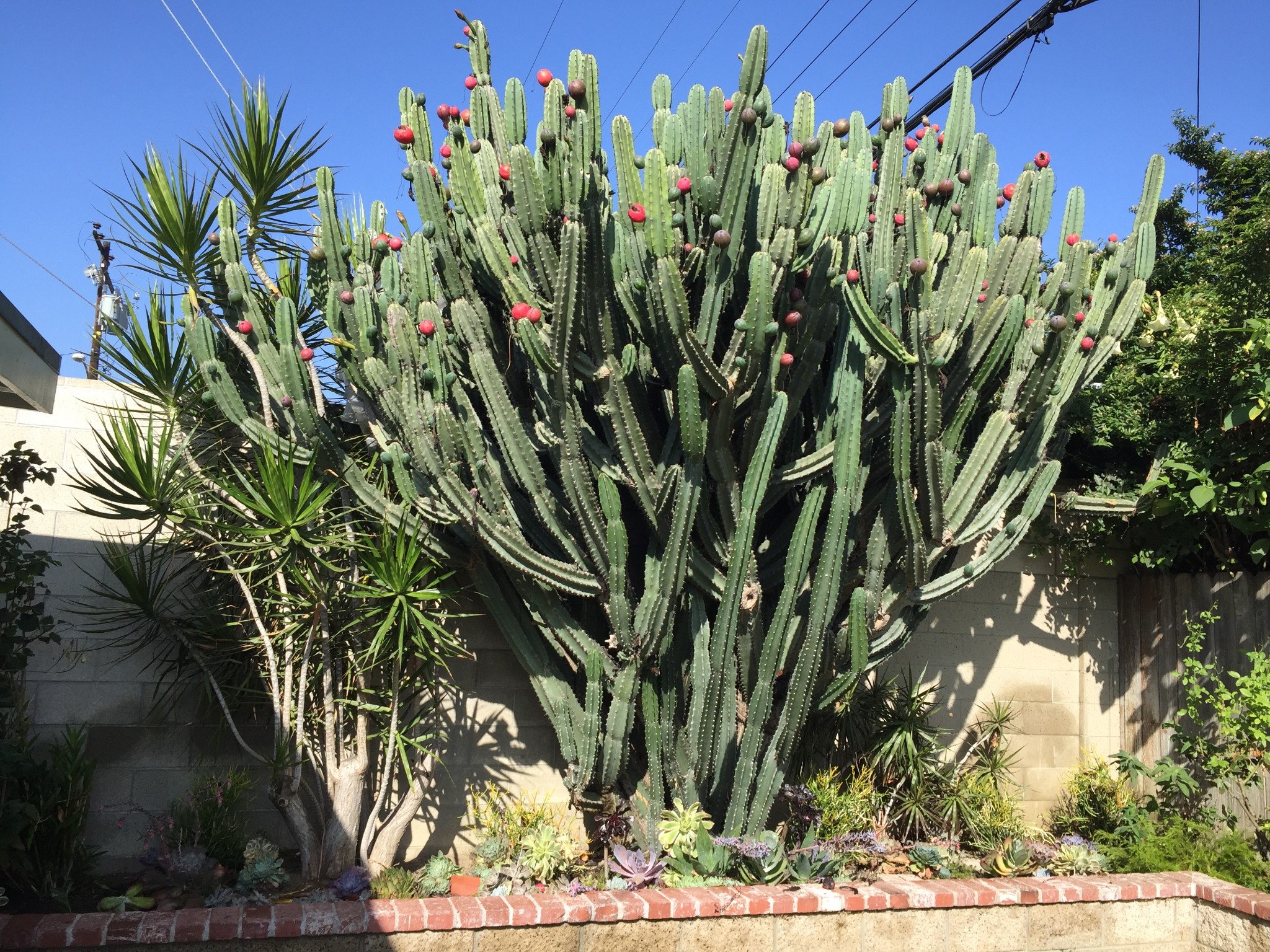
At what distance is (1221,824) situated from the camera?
622 cm

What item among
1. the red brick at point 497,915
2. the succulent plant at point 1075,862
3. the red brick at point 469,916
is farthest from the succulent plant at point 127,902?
the succulent plant at point 1075,862

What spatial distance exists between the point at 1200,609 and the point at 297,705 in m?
5.79

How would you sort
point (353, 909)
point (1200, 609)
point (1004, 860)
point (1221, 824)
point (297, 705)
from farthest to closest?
point (1200, 609)
point (1221, 824)
point (1004, 860)
point (297, 705)
point (353, 909)

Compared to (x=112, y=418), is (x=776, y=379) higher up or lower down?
higher up

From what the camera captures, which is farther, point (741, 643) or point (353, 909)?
point (741, 643)

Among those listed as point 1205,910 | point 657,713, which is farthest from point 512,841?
point 1205,910

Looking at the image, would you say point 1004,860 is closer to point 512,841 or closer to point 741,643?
point 741,643

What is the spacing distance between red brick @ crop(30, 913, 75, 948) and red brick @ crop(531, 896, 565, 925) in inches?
73.9

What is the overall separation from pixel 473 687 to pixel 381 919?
1.67 meters

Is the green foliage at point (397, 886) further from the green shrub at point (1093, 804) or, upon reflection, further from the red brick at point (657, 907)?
the green shrub at point (1093, 804)

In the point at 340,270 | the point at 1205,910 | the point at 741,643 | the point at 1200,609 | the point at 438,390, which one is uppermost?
the point at 340,270

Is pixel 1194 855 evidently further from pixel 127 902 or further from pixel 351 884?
pixel 127 902

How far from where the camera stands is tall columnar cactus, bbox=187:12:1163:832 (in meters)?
4.61

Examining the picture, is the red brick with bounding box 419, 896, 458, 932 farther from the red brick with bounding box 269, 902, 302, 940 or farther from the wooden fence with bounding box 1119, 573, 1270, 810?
the wooden fence with bounding box 1119, 573, 1270, 810
